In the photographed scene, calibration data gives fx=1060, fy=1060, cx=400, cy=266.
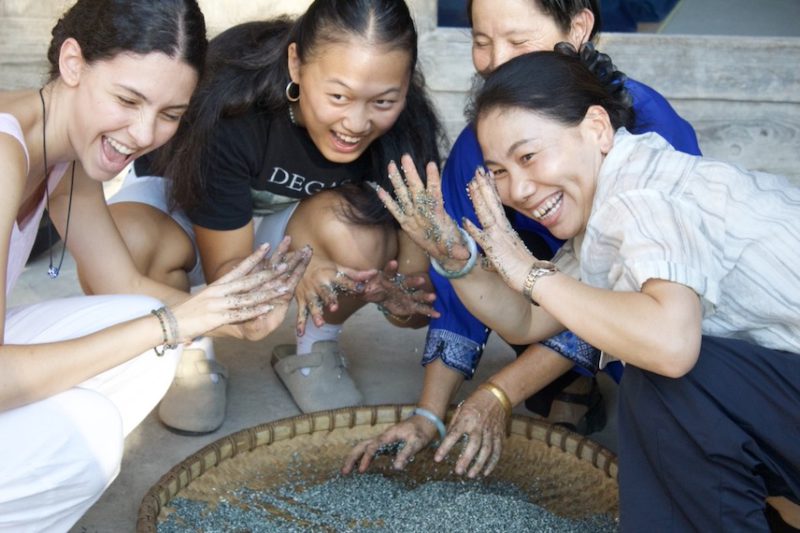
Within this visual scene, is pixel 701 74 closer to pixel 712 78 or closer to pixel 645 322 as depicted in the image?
pixel 712 78

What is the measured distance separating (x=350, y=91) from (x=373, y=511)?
3.21ft

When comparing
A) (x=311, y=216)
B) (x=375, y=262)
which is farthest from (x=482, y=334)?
(x=311, y=216)

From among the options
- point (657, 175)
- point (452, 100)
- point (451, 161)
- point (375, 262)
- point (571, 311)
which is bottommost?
point (452, 100)

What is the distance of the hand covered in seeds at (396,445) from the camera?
2482 mm

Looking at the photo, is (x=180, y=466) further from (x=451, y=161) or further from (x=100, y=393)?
(x=451, y=161)

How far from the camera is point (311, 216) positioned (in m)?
2.96

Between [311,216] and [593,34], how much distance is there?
2.97 ft

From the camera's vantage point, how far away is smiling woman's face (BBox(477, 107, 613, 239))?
6.96 feet

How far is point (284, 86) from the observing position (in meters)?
2.75

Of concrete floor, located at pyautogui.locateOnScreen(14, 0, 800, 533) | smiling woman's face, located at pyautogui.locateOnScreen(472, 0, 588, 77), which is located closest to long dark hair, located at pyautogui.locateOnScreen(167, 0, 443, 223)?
smiling woman's face, located at pyautogui.locateOnScreen(472, 0, 588, 77)

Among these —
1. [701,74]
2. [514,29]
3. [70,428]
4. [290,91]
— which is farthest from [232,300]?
[701,74]

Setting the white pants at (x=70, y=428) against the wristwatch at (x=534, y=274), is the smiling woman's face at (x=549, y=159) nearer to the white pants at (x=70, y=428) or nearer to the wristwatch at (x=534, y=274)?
the wristwatch at (x=534, y=274)

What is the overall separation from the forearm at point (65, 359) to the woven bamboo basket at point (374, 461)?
406mm

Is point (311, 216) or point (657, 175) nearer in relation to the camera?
point (657, 175)
